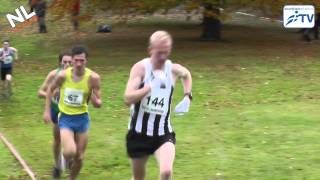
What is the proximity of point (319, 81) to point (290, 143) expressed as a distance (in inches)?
319

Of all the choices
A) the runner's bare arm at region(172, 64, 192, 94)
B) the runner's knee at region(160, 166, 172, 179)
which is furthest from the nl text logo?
the runner's knee at region(160, 166, 172, 179)

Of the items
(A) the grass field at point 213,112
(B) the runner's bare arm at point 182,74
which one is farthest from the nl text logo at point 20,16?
(B) the runner's bare arm at point 182,74

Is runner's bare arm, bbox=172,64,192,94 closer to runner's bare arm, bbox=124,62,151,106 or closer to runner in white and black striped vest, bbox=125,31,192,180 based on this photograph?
runner in white and black striped vest, bbox=125,31,192,180

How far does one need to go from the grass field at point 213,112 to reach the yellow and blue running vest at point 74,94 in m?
1.29

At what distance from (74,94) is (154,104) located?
1923 mm

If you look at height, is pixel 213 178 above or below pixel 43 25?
above

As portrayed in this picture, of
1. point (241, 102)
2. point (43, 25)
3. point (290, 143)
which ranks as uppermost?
point (290, 143)

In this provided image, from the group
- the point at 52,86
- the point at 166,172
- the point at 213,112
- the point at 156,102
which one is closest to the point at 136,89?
the point at 156,102

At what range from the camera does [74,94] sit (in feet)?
29.0

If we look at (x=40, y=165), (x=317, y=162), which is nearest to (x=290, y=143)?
(x=317, y=162)

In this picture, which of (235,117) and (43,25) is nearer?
(235,117)

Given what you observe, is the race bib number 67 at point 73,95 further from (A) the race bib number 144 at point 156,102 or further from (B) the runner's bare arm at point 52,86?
(A) the race bib number 144 at point 156,102

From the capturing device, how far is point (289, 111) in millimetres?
15109

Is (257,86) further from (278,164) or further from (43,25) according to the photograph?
(43,25)
